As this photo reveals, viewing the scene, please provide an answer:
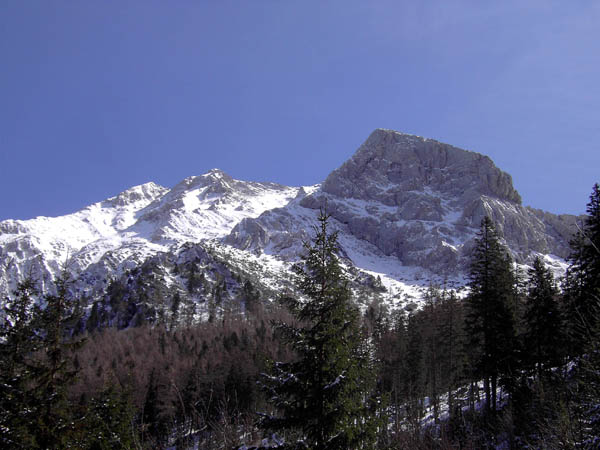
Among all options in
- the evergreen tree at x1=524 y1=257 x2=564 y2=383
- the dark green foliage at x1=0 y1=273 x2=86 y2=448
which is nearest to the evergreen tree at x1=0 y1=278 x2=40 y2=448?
the dark green foliage at x1=0 y1=273 x2=86 y2=448

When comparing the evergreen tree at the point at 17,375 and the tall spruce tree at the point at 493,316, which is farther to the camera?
the tall spruce tree at the point at 493,316

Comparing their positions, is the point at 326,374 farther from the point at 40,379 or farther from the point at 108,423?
the point at 108,423

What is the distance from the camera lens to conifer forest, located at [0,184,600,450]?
11539 mm

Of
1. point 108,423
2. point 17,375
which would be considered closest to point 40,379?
point 17,375

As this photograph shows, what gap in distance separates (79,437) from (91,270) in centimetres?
20950

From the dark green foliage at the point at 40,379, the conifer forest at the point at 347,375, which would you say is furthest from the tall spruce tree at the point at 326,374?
the dark green foliage at the point at 40,379

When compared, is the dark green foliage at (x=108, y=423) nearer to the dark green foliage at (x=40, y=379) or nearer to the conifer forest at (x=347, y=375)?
the conifer forest at (x=347, y=375)

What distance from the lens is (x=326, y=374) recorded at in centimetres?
1209

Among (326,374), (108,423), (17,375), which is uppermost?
(326,374)

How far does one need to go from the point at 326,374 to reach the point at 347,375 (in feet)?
2.45

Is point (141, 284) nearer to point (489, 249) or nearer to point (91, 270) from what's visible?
point (91, 270)

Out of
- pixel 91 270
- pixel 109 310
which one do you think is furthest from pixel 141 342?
pixel 91 270

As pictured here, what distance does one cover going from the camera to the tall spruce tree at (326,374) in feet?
37.6

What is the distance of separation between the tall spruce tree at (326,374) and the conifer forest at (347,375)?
41 mm
